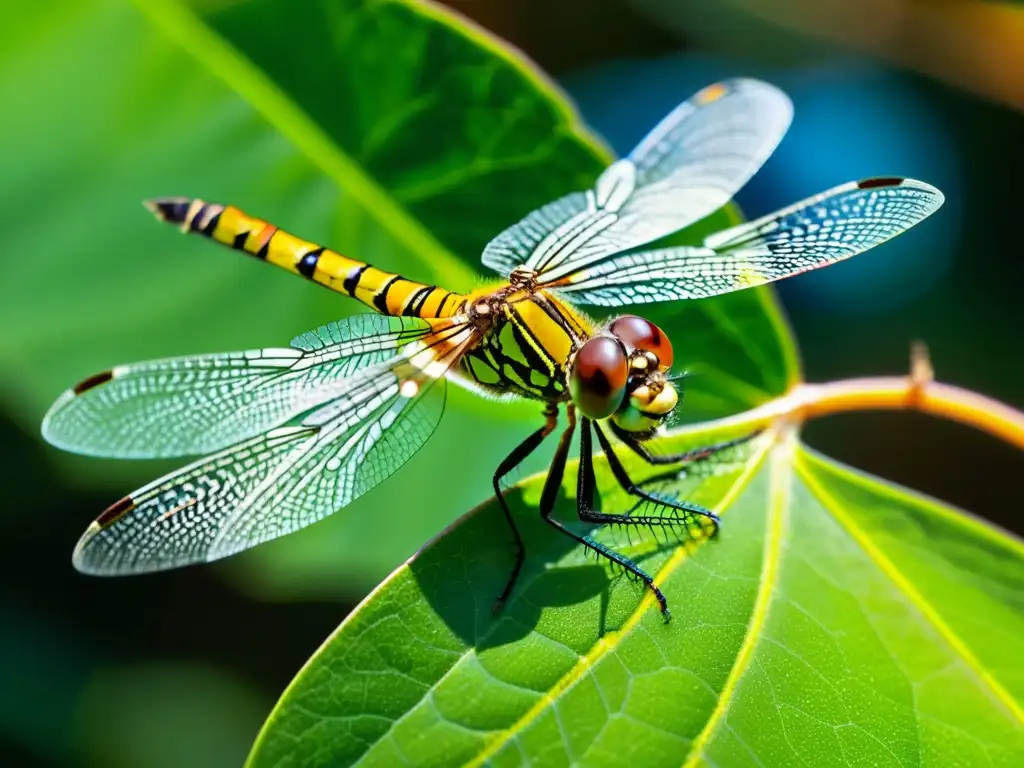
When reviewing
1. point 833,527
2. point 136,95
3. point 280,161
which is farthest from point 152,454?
point 833,527

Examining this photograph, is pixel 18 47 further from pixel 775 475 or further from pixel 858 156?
pixel 858 156

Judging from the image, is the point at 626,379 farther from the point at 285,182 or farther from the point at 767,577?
the point at 285,182

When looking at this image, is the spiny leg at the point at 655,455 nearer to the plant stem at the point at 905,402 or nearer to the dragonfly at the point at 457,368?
the dragonfly at the point at 457,368

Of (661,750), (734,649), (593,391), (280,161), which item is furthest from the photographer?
(280,161)

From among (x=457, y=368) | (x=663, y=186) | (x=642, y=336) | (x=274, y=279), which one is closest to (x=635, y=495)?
(x=642, y=336)

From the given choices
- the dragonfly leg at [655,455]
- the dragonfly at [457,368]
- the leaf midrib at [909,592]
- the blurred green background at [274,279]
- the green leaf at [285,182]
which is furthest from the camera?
the blurred green background at [274,279]

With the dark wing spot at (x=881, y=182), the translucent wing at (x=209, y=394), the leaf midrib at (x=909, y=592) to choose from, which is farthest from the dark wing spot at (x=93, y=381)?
the dark wing spot at (x=881, y=182)

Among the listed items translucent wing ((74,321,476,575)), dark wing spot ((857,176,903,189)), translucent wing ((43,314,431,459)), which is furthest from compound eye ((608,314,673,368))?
dark wing spot ((857,176,903,189))
